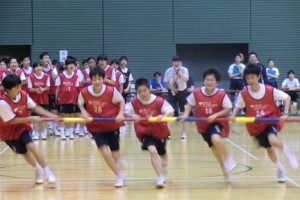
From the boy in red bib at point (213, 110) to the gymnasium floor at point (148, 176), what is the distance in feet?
1.23

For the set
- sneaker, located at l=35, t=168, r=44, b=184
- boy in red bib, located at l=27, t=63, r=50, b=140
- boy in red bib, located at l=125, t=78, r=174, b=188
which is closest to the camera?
boy in red bib, located at l=125, t=78, r=174, b=188

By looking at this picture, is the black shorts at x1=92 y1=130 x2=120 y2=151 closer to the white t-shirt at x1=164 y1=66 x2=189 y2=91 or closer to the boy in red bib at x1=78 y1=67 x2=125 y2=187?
the boy in red bib at x1=78 y1=67 x2=125 y2=187

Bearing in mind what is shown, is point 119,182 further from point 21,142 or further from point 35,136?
point 35,136

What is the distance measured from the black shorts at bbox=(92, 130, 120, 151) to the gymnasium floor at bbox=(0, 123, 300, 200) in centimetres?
51

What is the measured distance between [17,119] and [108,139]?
122 cm

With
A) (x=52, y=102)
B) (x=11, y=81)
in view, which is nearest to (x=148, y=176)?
(x=11, y=81)

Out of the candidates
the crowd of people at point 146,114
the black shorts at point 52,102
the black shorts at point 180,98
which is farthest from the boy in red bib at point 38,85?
the crowd of people at point 146,114

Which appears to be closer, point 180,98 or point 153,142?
point 153,142

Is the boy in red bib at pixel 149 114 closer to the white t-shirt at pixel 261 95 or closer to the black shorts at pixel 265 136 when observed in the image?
the white t-shirt at pixel 261 95

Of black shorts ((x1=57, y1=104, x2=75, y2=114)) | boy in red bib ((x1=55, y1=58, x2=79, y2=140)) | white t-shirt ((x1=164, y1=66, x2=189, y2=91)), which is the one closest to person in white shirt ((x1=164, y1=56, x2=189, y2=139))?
white t-shirt ((x1=164, y1=66, x2=189, y2=91))

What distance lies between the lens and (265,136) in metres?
7.94

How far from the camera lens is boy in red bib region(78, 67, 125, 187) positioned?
7898 millimetres

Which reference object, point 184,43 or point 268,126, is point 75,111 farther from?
point 184,43

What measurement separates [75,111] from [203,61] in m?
9.19
